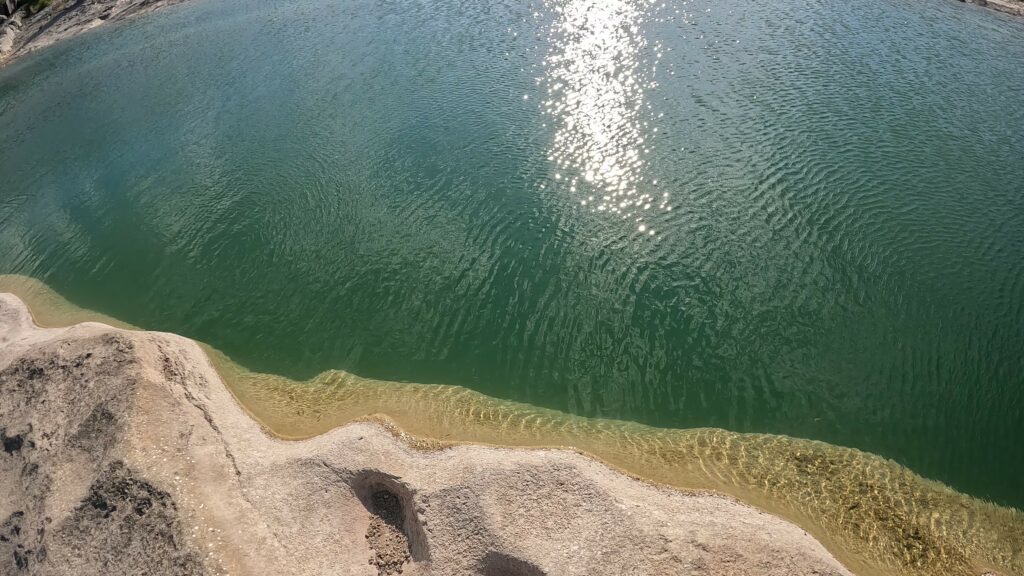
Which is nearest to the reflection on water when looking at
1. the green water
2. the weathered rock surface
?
the green water

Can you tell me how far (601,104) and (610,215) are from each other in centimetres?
1141

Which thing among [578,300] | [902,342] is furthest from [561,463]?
[902,342]

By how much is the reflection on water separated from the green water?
0.69ft

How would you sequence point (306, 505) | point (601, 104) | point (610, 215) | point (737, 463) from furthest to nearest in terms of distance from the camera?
point (601, 104)
point (610, 215)
point (737, 463)
point (306, 505)

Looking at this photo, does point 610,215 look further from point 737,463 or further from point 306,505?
point 306,505

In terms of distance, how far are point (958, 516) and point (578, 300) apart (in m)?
12.6

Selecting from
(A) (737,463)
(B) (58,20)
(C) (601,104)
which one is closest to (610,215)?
(C) (601,104)

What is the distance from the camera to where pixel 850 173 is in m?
26.4

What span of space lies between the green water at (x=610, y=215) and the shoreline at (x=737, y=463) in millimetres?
783

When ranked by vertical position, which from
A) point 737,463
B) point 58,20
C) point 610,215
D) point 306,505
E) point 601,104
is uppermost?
point 58,20

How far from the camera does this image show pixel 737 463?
52.3 feet

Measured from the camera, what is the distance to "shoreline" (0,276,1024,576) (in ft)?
45.2

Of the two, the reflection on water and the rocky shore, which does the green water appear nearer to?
the reflection on water

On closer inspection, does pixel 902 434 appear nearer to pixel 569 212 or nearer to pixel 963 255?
pixel 963 255
